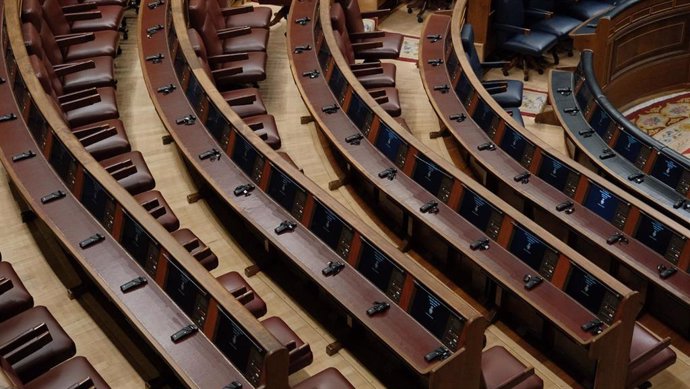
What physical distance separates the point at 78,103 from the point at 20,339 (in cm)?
83

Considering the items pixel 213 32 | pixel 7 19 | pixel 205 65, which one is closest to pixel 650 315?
pixel 205 65

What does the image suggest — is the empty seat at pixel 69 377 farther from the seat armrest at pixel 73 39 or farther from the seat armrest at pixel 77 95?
the seat armrest at pixel 73 39

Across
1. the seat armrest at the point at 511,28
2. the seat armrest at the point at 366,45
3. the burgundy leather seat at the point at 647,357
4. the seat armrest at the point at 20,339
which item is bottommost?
the burgundy leather seat at the point at 647,357

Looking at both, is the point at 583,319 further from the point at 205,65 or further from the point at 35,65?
the point at 35,65

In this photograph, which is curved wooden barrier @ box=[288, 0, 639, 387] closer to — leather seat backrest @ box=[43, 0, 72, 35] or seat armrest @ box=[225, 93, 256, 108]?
seat armrest @ box=[225, 93, 256, 108]

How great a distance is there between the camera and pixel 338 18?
8.61 feet

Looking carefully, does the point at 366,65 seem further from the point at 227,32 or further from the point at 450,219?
the point at 450,219

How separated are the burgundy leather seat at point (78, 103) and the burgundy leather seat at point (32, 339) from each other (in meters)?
0.72

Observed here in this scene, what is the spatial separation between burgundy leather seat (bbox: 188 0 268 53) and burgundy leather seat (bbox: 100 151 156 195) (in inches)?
26.1

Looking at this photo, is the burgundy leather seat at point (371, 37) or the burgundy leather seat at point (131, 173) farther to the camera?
the burgundy leather seat at point (371, 37)

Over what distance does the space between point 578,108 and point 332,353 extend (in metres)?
1.17

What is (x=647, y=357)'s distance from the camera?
1.61 m

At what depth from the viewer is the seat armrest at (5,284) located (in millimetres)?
1518

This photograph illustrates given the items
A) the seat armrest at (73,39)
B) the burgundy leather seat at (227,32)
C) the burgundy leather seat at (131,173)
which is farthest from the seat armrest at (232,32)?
the burgundy leather seat at (131,173)
